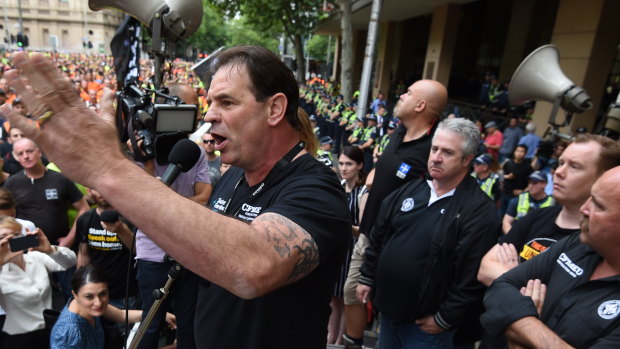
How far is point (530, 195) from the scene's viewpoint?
5148mm

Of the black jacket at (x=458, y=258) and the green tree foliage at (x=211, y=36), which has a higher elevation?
the green tree foliage at (x=211, y=36)

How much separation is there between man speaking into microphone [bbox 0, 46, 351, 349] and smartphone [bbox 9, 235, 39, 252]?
1.72 m

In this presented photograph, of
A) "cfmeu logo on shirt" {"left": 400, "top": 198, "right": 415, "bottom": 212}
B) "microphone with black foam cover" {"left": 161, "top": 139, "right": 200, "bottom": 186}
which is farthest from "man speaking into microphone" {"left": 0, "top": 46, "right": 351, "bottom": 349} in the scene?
"cfmeu logo on shirt" {"left": 400, "top": 198, "right": 415, "bottom": 212}

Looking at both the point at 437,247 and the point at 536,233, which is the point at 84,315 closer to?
the point at 437,247

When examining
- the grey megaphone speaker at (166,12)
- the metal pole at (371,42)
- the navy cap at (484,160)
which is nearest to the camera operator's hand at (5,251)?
the grey megaphone speaker at (166,12)

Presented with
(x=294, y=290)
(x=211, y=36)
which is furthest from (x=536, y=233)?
(x=211, y=36)

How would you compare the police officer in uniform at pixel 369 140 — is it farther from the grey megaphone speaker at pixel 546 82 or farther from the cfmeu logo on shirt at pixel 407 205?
the cfmeu logo on shirt at pixel 407 205

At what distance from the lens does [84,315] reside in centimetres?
288

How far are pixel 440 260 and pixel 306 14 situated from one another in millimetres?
28323

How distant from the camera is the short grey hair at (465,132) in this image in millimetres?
2725

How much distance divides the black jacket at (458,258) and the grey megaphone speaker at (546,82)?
101 inches

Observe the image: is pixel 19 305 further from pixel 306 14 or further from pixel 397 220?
pixel 306 14

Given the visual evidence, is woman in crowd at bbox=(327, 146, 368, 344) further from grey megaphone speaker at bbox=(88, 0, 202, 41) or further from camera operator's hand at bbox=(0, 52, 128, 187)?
camera operator's hand at bbox=(0, 52, 128, 187)

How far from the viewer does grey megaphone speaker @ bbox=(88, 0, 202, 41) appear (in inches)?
131
